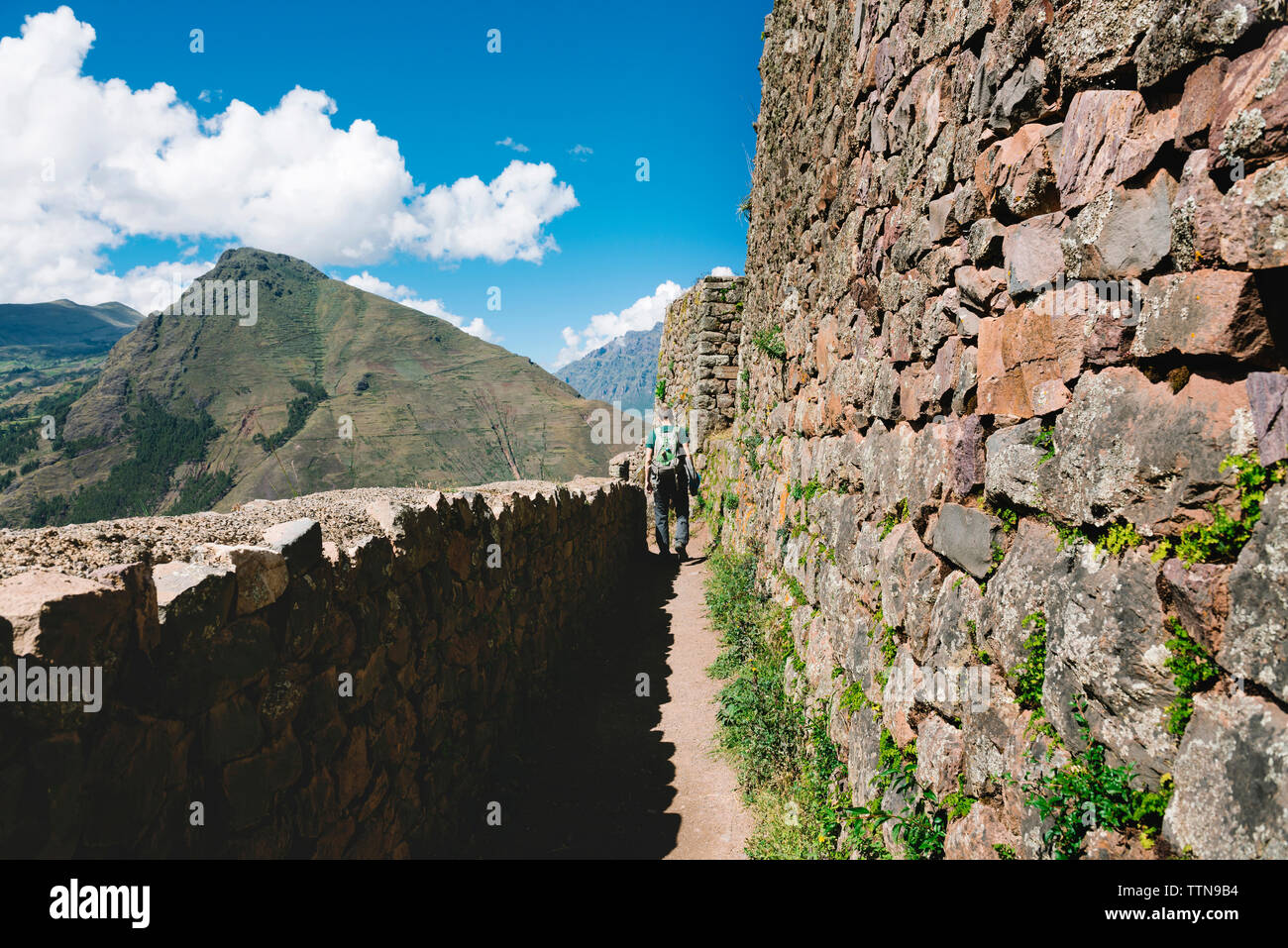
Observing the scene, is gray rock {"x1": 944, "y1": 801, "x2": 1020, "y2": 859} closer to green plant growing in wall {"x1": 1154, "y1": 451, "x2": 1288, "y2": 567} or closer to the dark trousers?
green plant growing in wall {"x1": 1154, "y1": 451, "x2": 1288, "y2": 567}

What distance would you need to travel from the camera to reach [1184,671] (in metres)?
1.51

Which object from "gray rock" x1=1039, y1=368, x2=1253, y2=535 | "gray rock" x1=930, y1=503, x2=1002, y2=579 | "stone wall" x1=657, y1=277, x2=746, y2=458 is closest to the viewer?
"gray rock" x1=1039, y1=368, x2=1253, y2=535

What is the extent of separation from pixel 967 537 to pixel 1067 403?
0.73 metres

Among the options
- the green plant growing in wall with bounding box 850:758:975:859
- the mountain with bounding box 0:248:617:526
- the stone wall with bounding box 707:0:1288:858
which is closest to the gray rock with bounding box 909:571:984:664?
the stone wall with bounding box 707:0:1288:858

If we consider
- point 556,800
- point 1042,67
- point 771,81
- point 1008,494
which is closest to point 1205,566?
point 1008,494

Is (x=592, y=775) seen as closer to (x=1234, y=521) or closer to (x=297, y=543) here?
(x=297, y=543)

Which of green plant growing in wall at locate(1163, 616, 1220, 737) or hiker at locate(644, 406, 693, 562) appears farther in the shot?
hiker at locate(644, 406, 693, 562)

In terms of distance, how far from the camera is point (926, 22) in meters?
3.27

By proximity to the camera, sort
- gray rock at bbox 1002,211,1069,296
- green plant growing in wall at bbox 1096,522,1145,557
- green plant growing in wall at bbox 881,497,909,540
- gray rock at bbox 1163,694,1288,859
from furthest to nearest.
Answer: green plant growing in wall at bbox 881,497,909,540 → gray rock at bbox 1002,211,1069,296 → green plant growing in wall at bbox 1096,522,1145,557 → gray rock at bbox 1163,694,1288,859

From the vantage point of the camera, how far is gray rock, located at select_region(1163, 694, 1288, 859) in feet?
4.21

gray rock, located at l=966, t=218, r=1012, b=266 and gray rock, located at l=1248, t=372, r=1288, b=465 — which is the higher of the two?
gray rock, located at l=966, t=218, r=1012, b=266
